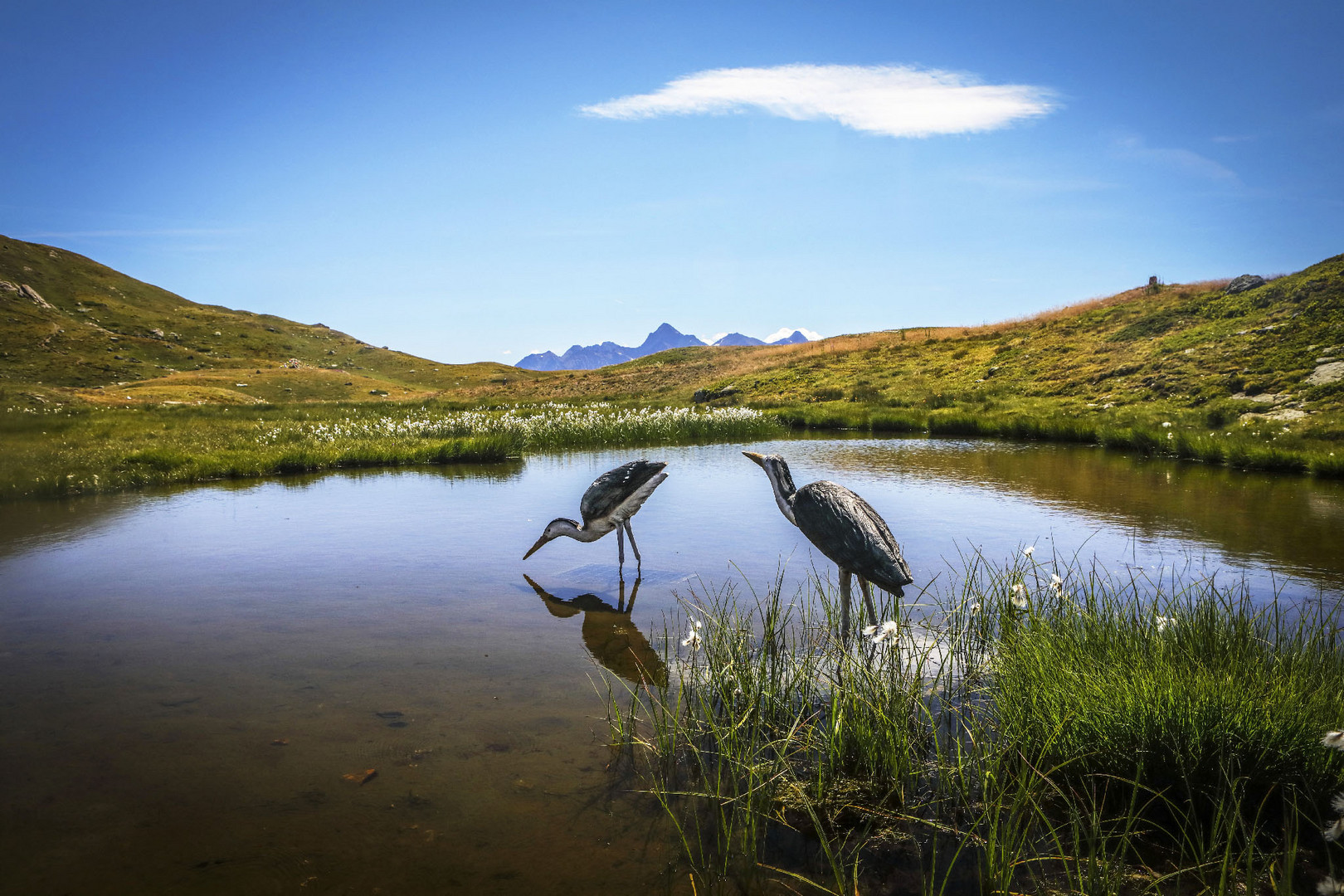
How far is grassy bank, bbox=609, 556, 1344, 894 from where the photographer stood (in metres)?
3.08

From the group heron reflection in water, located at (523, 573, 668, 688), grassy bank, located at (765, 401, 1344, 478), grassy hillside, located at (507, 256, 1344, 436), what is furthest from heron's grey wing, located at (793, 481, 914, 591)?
grassy hillside, located at (507, 256, 1344, 436)

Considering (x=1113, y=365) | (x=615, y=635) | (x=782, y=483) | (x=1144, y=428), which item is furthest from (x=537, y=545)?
(x=1113, y=365)

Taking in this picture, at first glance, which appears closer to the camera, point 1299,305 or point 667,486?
point 667,486

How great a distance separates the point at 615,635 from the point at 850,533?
2.30 meters

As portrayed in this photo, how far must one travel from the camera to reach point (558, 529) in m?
8.32

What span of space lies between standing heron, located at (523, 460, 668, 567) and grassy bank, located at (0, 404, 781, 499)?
1127 centimetres

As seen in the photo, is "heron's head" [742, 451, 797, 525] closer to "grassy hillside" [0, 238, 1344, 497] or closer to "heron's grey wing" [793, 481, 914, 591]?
"heron's grey wing" [793, 481, 914, 591]

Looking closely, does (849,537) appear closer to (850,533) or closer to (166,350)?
(850,533)

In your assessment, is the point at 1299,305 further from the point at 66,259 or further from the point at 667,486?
the point at 66,259

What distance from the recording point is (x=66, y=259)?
142m

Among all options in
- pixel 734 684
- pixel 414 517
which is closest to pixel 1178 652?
pixel 734 684

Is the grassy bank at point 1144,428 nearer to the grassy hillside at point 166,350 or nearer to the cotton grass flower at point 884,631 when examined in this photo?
the cotton grass flower at point 884,631

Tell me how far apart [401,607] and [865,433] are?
20.9 m

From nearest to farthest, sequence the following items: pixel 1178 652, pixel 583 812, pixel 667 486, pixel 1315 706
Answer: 1. pixel 1315 706
2. pixel 583 812
3. pixel 1178 652
4. pixel 667 486
